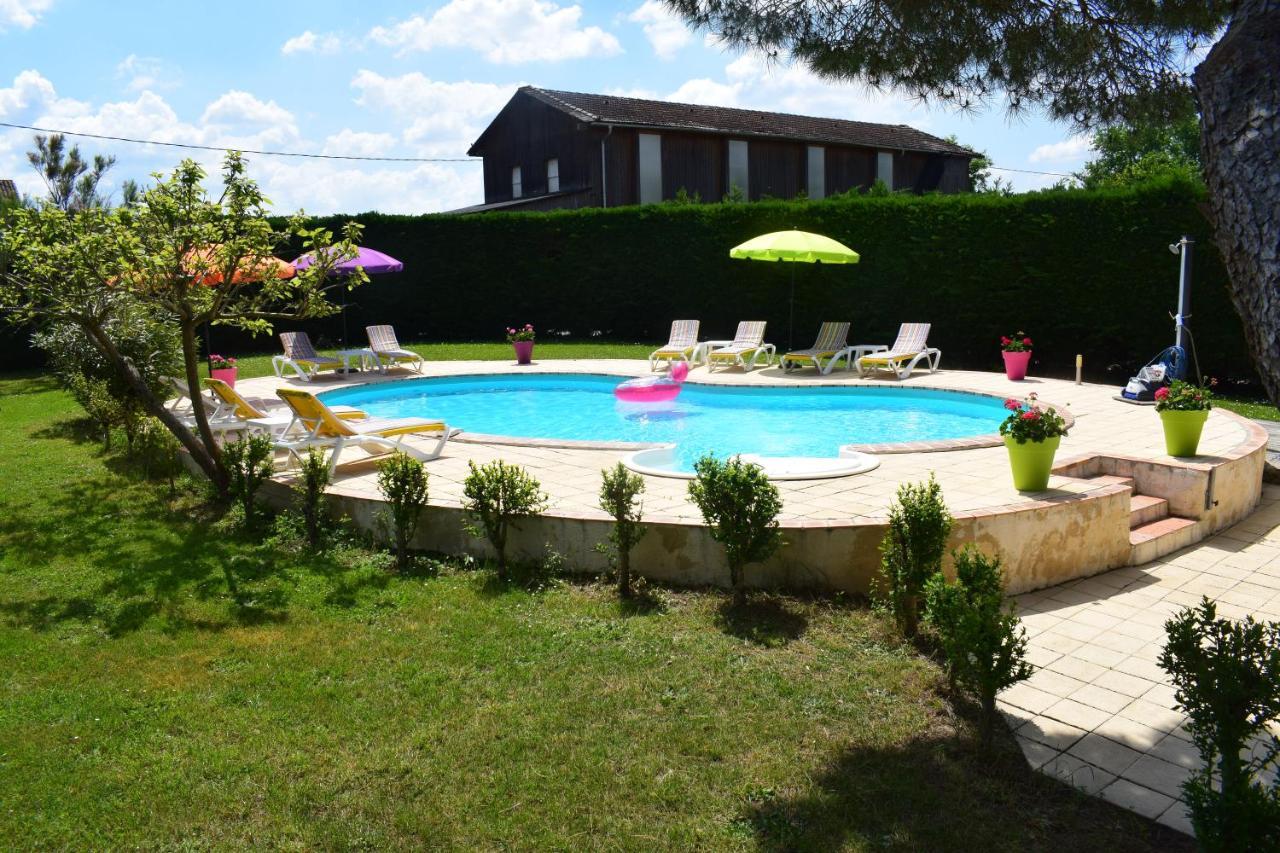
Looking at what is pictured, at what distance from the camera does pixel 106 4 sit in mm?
13180

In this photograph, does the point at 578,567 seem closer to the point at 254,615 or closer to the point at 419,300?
the point at 254,615

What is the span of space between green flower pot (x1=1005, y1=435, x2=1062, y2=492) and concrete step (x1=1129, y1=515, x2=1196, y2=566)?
Result: 0.76 m

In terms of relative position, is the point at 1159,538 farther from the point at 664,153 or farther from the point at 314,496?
the point at 664,153

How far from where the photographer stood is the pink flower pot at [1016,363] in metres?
14.9

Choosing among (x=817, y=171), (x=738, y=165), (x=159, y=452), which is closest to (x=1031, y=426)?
(x=159, y=452)

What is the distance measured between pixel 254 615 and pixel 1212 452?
793cm

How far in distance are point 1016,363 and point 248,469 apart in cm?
1182

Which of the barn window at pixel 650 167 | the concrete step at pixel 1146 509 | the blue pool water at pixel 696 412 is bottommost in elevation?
the concrete step at pixel 1146 509

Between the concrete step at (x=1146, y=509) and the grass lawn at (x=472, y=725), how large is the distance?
312cm

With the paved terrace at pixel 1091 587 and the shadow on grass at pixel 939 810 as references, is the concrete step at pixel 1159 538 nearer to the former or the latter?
the paved terrace at pixel 1091 587

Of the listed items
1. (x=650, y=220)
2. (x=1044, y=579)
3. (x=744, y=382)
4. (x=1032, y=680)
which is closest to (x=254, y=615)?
(x=1032, y=680)

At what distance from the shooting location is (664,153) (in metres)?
29.8

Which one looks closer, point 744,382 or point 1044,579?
point 1044,579

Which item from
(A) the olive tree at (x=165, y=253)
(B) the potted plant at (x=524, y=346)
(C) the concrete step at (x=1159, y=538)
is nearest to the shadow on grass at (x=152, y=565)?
(A) the olive tree at (x=165, y=253)
